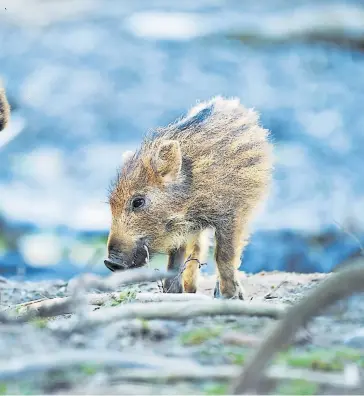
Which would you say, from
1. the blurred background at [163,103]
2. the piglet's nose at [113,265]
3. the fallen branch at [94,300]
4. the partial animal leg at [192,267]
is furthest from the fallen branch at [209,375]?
the blurred background at [163,103]

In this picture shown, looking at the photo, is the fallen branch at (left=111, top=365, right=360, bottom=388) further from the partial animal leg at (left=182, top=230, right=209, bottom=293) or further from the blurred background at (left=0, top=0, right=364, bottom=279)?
the blurred background at (left=0, top=0, right=364, bottom=279)

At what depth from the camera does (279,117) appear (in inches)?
528

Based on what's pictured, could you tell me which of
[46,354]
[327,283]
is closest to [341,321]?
[327,283]

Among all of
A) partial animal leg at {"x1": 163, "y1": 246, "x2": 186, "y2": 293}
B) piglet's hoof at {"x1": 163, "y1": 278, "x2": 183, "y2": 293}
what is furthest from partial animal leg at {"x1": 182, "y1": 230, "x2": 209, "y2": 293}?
piglet's hoof at {"x1": 163, "y1": 278, "x2": 183, "y2": 293}

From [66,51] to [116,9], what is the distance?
2.44 meters

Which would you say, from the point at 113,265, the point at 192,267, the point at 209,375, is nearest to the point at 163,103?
the point at 192,267

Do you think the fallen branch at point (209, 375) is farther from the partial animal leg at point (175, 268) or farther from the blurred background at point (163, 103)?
the blurred background at point (163, 103)

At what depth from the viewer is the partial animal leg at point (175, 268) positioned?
6352mm

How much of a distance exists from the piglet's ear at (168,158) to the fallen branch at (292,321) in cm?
275

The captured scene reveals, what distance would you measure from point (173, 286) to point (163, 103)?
781 centimetres

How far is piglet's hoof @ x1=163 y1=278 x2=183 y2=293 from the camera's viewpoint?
634 cm

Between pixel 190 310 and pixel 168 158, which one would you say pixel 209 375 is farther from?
pixel 168 158

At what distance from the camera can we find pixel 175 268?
661 centimetres

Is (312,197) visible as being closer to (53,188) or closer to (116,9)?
(53,188)
